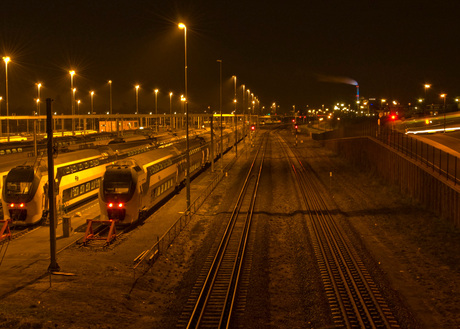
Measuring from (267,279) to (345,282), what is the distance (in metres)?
2.23

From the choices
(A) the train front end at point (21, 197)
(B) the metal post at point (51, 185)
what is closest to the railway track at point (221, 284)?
(B) the metal post at point (51, 185)

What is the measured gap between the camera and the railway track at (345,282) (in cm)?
1097

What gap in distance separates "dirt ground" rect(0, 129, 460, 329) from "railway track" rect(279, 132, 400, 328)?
0.33m

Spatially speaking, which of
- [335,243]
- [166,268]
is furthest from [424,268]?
[166,268]

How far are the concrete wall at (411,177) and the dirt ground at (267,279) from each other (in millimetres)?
771

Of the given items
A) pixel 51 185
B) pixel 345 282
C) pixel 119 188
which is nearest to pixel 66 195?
pixel 119 188

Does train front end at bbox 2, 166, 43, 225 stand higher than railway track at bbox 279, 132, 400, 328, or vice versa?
train front end at bbox 2, 166, 43, 225

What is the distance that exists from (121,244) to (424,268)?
413 inches

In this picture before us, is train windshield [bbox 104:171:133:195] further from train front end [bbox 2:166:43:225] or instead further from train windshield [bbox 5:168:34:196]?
train windshield [bbox 5:168:34:196]

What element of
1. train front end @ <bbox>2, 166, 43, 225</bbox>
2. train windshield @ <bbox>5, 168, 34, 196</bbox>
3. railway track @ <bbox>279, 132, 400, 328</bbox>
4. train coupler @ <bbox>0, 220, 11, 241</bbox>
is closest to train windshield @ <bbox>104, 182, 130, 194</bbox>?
train front end @ <bbox>2, 166, 43, 225</bbox>

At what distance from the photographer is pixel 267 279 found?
13930 millimetres

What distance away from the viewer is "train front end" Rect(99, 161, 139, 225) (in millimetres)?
19625

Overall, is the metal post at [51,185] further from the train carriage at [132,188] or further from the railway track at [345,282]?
the railway track at [345,282]

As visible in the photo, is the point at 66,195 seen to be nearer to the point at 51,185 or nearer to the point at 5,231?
the point at 5,231
